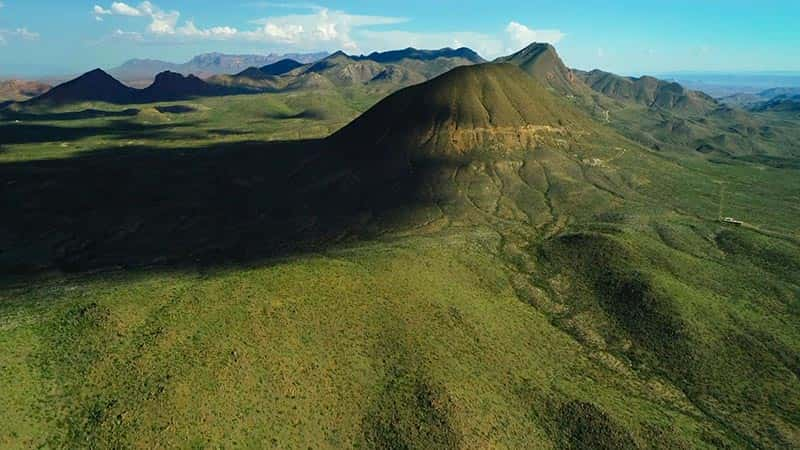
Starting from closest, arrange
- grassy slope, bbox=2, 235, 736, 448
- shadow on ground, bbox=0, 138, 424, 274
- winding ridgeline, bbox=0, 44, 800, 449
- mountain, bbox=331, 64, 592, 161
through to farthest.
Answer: grassy slope, bbox=2, 235, 736, 448, winding ridgeline, bbox=0, 44, 800, 449, shadow on ground, bbox=0, 138, 424, 274, mountain, bbox=331, 64, 592, 161

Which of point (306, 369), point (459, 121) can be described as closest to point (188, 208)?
point (459, 121)

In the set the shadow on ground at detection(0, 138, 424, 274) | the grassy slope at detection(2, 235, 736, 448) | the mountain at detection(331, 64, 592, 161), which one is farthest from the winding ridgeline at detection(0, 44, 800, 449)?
the mountain at detection(331, 64, 592, 161)

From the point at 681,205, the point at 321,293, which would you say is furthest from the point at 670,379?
the point at 681,205

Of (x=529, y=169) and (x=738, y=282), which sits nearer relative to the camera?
(x=738, y=282)

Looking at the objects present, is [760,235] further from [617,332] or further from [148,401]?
[148,401]

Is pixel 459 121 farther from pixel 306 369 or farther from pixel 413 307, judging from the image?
pixel 306 369

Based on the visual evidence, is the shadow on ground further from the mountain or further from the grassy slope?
the grassy slope
